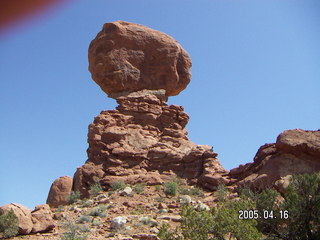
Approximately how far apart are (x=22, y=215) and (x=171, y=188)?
28.3 feet

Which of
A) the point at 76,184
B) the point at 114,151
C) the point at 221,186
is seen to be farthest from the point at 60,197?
the point at 221,186

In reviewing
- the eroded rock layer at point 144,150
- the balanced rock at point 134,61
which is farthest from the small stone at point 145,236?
the balanced rock at point 134,61

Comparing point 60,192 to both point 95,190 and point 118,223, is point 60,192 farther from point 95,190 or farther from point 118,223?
point 118,223

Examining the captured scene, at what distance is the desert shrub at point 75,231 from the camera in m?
13.7

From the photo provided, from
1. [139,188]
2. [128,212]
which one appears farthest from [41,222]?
[139,188]

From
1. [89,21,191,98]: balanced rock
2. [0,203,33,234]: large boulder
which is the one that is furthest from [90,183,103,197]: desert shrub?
[89,21,191,98]: balanced rock

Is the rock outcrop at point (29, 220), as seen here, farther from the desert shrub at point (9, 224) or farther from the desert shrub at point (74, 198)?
the desert shrub at point (74, 198)

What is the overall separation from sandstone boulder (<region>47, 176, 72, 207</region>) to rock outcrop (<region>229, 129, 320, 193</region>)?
32.9 ft

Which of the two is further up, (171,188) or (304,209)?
(171,188)

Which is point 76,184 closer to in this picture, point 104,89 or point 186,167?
point 186,167

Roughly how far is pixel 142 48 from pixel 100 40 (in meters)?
3.37

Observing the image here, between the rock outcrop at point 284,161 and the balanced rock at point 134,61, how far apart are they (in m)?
10.7

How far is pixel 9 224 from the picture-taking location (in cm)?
1470

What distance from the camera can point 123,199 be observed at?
66.8 ft
